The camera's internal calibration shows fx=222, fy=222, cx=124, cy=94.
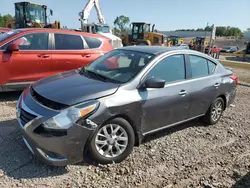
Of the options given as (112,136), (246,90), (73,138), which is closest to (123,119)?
(112,136)

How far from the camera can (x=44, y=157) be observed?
2586mm

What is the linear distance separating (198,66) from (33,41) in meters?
3.72

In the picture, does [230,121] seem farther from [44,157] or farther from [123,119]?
[44,157]

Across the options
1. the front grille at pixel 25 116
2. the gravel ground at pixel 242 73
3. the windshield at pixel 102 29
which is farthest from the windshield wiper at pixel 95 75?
the windshield at pixel 102 29

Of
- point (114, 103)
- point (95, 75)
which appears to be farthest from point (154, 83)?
point (95, 75)

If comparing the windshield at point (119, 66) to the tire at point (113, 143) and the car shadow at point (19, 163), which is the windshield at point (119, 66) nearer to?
the tire at point (113, 143)

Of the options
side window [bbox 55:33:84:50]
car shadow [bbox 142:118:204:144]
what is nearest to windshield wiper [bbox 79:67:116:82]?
car shadow [bbox 142:118:204:144]

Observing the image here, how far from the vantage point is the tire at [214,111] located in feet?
14.4

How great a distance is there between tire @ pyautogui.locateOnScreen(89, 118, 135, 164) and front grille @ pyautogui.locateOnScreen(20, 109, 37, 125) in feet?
2.54

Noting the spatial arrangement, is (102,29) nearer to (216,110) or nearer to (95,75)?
(216,110)

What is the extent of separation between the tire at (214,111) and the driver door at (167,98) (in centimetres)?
81

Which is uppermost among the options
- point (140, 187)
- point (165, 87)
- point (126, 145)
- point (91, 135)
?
point (165, 87)

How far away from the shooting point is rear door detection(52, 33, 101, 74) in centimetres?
539

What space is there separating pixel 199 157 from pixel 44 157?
7.40ft
